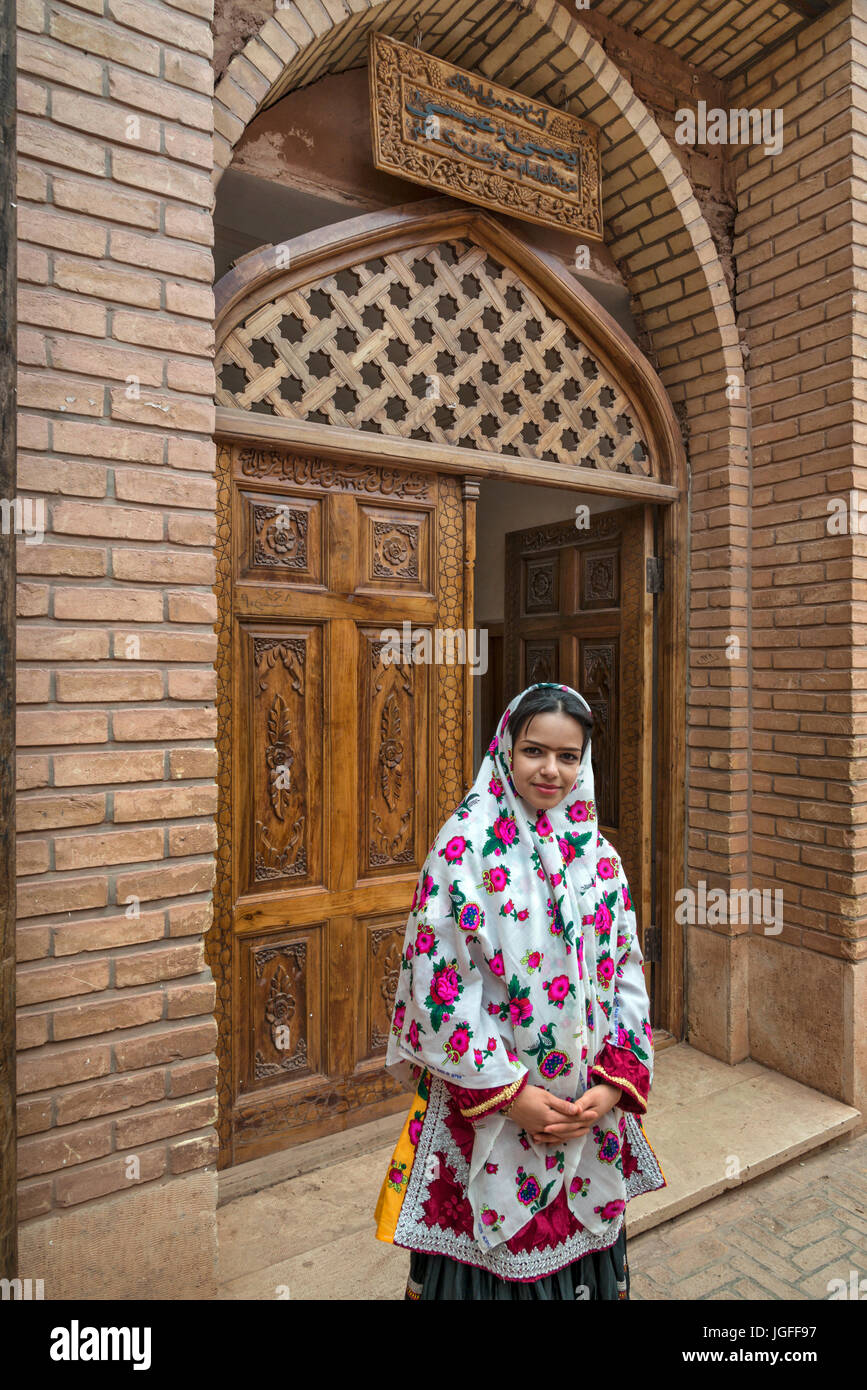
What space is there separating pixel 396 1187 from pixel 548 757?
949 millimetres

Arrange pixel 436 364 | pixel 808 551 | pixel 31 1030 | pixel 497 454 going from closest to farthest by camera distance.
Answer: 1. pixel 31 1030
2. pixel 436 364
3. pixel 497 454
4. pixel 808 551

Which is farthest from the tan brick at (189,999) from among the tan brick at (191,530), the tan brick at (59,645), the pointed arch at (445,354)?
the pointed arch at (445,354)

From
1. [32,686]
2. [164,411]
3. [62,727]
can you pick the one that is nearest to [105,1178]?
[62,727]

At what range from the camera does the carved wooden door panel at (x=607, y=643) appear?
12.8ft

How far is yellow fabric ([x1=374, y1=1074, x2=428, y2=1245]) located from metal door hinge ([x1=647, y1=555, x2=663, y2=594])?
9.16ft

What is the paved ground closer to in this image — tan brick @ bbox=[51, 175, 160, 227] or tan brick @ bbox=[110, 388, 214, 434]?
tan brick @ bbox=[110, 388, 214, 434]

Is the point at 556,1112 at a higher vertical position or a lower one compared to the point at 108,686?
lower

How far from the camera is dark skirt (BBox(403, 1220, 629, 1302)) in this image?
1.64m

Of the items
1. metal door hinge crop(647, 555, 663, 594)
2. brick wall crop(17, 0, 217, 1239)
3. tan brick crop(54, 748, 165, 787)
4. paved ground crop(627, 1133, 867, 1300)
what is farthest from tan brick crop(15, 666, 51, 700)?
metal door hinge crop(647, 555, 663, 594)

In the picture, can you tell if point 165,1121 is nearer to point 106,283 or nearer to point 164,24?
point 106,283

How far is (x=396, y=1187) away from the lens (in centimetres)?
166

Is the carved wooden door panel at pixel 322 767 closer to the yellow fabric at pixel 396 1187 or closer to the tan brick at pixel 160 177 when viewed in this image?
the tan brick at pixel 160 177

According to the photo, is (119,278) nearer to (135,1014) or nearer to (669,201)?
(135,1014)

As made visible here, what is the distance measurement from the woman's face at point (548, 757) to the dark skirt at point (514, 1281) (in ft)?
3.19
